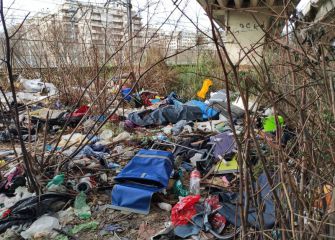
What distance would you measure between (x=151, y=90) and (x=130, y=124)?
3115 millimetres

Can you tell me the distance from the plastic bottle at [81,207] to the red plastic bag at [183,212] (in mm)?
697

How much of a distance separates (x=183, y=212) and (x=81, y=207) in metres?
0.86

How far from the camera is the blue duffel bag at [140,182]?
2.52m

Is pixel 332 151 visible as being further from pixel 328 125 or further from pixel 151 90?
pixel 151 90

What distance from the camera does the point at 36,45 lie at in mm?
7191

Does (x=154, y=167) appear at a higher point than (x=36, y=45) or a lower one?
lower

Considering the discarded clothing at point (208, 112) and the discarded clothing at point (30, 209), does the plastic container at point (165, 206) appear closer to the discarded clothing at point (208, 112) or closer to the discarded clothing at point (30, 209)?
the discarded clothing at point (30, 209)

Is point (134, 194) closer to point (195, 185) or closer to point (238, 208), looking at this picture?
point (195, 185)

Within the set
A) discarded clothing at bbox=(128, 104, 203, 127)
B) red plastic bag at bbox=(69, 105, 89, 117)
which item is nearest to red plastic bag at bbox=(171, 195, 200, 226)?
discarded clothing at bbox=(128, 104, 203, 127)

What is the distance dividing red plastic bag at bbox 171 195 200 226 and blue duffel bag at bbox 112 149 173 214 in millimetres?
269

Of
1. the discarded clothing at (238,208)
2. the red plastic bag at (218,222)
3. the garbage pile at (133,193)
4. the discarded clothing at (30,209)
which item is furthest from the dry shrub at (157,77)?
the red plastic bag at (218,222)

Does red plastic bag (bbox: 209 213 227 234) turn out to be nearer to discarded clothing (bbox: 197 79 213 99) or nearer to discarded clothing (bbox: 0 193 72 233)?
discarded clothing (bbox: 0 193 72 233)

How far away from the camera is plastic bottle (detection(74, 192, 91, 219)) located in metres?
2.51

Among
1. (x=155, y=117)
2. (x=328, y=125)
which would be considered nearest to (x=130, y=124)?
(x=155, y=117)
